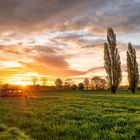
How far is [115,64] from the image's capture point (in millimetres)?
78438

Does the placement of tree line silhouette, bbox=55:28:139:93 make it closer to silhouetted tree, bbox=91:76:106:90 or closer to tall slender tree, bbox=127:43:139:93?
tall slender tree, bbox=127:43:139:93

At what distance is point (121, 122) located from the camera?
13.8 m

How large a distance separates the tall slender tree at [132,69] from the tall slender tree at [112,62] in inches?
385

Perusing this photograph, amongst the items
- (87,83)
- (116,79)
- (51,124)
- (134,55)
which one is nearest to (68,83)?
(87,83)

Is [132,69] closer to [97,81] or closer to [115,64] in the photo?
[115,64]

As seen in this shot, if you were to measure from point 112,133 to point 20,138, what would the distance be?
11.4 feet

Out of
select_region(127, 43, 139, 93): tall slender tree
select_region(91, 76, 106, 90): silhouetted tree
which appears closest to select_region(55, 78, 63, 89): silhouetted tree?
select_region(91, 76, 106, 90): silhouetted tree

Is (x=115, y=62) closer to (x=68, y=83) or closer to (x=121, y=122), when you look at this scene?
(x=121, y=122)

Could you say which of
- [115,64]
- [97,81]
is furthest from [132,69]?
[97,81]

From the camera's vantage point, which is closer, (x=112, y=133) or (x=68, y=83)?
(x=112, y=133)

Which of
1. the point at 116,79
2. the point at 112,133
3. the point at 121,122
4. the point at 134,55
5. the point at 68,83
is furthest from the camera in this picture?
the point at 68,83

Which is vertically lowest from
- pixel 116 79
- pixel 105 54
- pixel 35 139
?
pixel 35 139

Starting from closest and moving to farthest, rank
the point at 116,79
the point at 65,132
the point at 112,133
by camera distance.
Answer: the point at 112,133, the point at 65,132, the point at 116,79

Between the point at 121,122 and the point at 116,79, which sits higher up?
the point at 116,79
